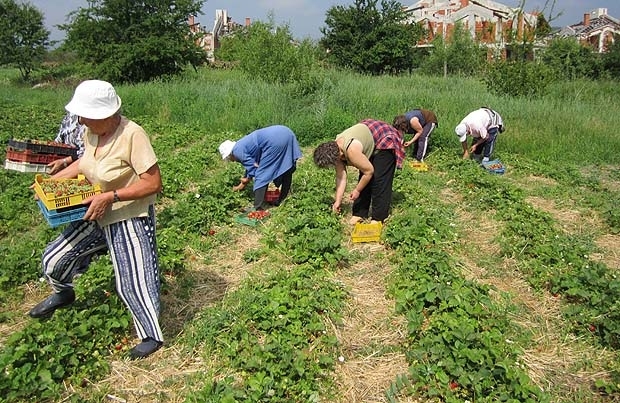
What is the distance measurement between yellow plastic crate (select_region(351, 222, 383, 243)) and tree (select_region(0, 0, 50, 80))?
26.6 meters

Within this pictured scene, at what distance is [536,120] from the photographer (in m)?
9.72

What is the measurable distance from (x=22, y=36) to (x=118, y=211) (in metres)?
28.5

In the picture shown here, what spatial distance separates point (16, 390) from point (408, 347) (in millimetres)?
2426

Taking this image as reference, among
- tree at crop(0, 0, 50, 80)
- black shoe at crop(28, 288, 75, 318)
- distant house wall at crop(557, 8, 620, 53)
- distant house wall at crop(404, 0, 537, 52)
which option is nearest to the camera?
black shoe at crop(28, 288, 75, 318)

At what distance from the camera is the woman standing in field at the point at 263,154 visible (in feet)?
17.9

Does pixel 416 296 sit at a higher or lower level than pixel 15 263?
lower

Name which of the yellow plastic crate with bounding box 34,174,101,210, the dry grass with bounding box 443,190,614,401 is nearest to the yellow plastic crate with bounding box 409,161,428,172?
the dry grass with bounding box 443,190,614,401

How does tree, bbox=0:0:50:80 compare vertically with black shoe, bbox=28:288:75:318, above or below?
above

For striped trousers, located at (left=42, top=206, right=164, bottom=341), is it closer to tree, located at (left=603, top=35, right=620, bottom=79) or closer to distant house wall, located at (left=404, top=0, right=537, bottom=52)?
tree, located at (left=603, top=35, right=620, bottom=79)

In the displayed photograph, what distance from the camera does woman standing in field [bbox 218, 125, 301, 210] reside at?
5.46 meters

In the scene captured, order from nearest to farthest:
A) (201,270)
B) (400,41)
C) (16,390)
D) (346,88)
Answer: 1. (16,390)
2. (201,270)
3. (346,88)
4. (400,41)

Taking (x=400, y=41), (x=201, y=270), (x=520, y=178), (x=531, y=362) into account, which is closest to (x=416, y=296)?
(x=531, y=362)

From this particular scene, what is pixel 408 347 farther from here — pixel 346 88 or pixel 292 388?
pixel 346 88

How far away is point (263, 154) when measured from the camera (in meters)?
5.52
